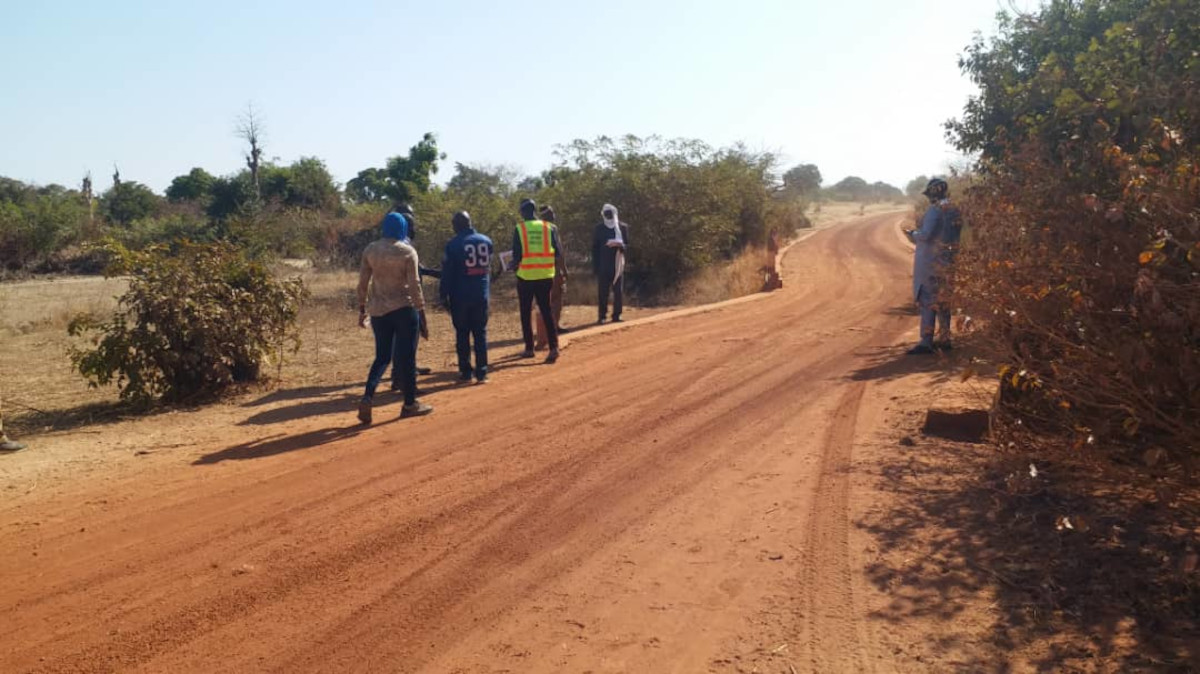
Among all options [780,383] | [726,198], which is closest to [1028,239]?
[780,383]

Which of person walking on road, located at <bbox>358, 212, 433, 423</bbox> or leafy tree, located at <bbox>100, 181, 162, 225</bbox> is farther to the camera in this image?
leafy tree, located at <bbox>100, 181, 162, 225</bbox>

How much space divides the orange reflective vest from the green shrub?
291 cm

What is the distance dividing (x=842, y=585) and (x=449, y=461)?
3.24m

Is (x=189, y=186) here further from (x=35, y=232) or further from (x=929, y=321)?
(x=929, y=321)

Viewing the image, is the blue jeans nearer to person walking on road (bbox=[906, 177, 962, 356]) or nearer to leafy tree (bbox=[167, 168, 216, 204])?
person walking on road (bbox=[906, 177, 962, 356])

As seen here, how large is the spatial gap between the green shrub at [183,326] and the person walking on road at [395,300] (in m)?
2.27

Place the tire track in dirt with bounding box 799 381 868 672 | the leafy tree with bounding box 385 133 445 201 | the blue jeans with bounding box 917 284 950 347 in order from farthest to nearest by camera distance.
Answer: the leafy tree with bounding box 385 133 445 201 < the blue jeans with bounding box 917 284 950 347 < the tire track in dirt with bounding box 799 381 868 672

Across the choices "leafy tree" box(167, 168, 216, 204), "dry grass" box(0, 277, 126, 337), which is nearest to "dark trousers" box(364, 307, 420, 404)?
"dry grass" box(0, 277, 126, 337)

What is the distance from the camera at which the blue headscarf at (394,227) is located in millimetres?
8219

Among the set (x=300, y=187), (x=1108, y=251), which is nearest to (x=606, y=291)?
(x=1108, y=251)

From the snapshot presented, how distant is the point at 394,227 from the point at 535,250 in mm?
2764

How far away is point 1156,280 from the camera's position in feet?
12.9

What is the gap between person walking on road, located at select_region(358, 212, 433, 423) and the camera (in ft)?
26.6

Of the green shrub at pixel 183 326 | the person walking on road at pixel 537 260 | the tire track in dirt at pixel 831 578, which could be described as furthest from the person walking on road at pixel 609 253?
the tire track in dirt at pixel 831 578
